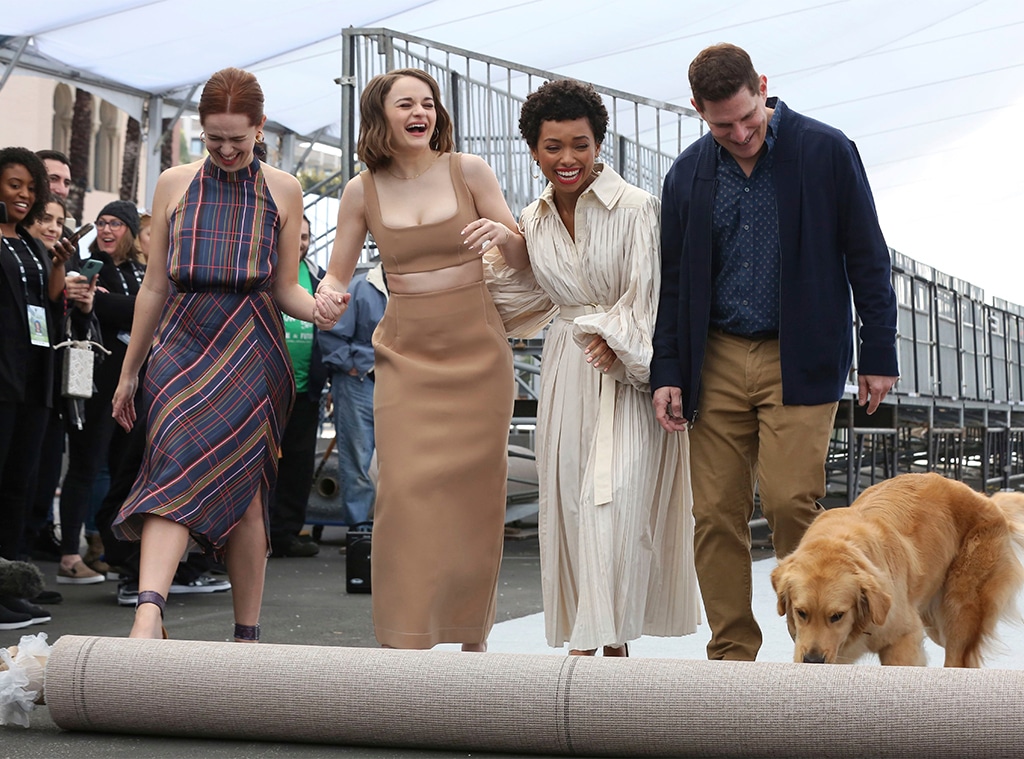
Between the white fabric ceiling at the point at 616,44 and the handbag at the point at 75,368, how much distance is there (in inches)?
245

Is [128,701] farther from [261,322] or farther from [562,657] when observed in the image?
[261,322]

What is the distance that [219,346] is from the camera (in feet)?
13.4

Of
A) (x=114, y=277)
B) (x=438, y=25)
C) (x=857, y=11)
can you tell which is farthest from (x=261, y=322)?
(x=857, y=11)

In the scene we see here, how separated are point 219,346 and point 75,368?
2.29 m

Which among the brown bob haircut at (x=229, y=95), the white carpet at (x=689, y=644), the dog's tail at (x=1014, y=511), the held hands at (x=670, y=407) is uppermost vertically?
the brown bob haircut at (x=229, y=95)

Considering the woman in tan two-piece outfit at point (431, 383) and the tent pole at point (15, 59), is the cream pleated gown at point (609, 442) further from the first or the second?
the tent pole at point (15, 59)

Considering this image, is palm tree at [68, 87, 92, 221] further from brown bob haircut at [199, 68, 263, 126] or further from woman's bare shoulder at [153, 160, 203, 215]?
brown bob haircut at [199, 68, 263, 126]

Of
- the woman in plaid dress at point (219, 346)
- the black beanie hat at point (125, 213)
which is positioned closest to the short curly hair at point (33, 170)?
the black beanie hat at point (125, 213)

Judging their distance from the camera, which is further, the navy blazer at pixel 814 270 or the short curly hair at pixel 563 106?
the short curly hair at pixel 563 106

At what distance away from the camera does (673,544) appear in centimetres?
406

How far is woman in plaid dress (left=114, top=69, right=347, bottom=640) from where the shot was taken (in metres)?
4.01

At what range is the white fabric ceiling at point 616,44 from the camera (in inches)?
482

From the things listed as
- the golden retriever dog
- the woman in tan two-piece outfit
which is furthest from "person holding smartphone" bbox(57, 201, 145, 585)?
the golden retriever dog

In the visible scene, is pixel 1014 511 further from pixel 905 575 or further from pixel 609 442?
pixel 609 442
